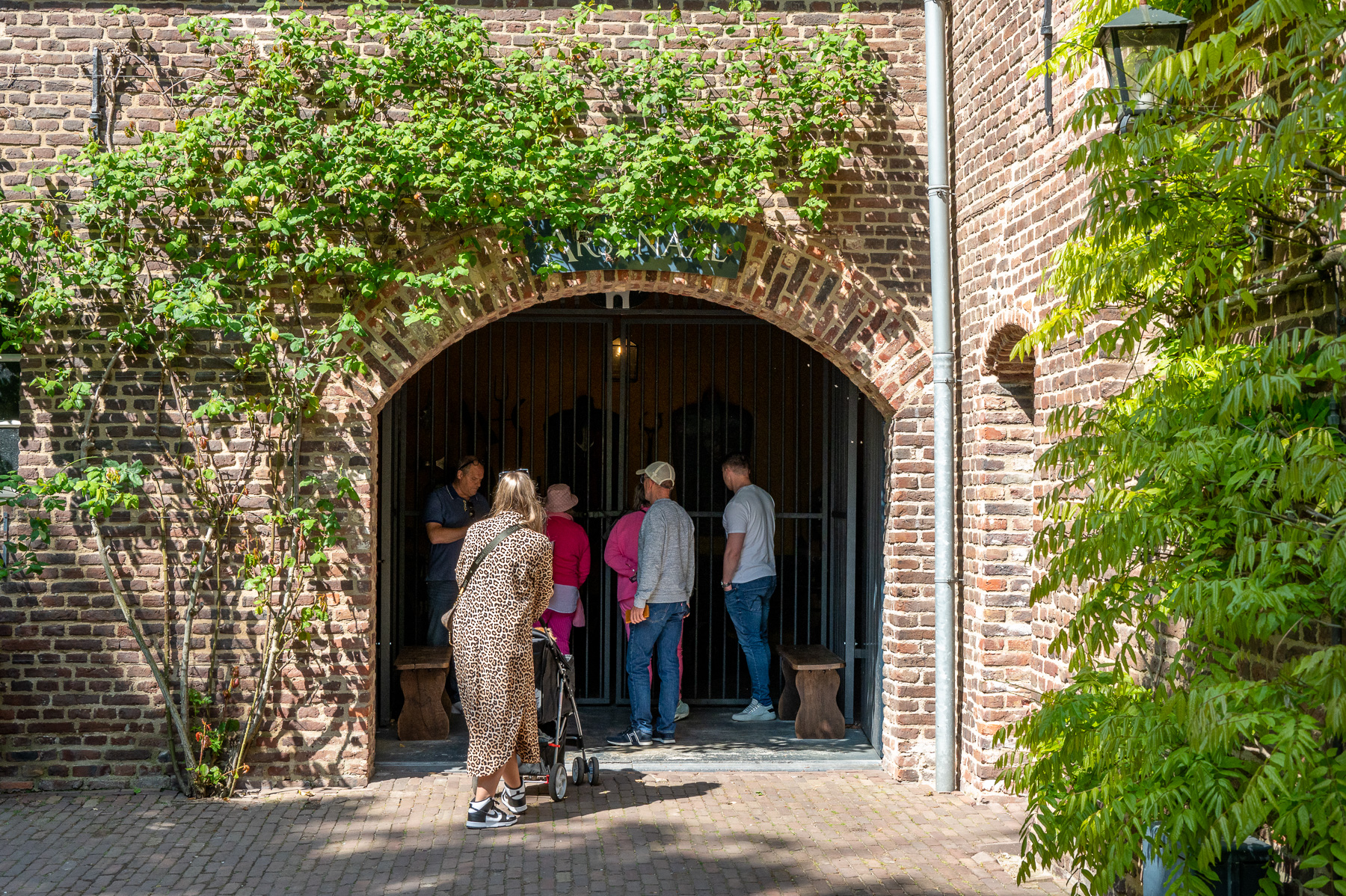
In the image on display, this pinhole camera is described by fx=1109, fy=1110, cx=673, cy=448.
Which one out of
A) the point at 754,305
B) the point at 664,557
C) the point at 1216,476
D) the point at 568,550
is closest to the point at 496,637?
the point at 664,557

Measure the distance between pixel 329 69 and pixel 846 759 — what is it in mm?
5233

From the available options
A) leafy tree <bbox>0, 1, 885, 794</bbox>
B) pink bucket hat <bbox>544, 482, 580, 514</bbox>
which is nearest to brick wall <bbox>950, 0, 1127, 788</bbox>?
leafy tree <bbox>0, 1, 885, 794</bbox>

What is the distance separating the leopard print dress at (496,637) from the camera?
556 cm

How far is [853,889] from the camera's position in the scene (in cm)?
484

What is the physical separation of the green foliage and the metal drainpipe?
98.3 inches

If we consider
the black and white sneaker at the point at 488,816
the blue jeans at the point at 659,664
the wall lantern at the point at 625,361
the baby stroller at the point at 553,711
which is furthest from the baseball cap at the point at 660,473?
the black and white sneaker at the point at 488,816

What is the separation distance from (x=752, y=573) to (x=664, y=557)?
81cm

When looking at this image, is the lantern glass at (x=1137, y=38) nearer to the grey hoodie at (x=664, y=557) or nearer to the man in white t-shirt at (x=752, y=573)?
the grey hoodie at (x=664, y=557)

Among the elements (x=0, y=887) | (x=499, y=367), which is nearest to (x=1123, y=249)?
(x=0, y=887)

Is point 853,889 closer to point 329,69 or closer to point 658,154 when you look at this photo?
point 658,154

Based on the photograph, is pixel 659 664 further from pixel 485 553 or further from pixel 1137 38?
pixel 1137 38

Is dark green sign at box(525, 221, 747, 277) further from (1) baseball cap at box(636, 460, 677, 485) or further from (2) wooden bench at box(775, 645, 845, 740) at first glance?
(2) wooden bench at box(775, 645, 845, 740)

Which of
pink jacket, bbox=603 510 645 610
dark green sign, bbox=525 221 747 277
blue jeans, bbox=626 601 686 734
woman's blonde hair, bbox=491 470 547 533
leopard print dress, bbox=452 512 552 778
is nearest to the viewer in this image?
leopard print dress, bbox=452 512 552 778

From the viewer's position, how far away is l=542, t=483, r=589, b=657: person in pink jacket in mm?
7812
